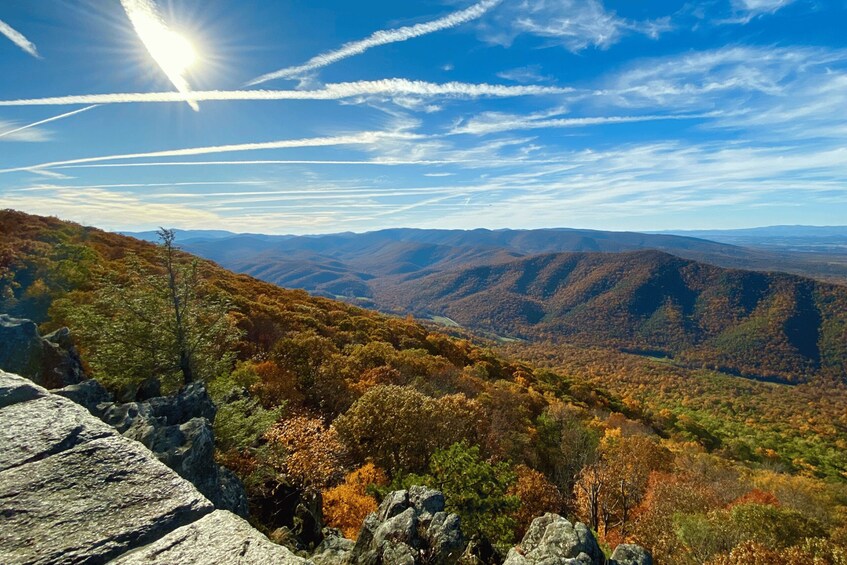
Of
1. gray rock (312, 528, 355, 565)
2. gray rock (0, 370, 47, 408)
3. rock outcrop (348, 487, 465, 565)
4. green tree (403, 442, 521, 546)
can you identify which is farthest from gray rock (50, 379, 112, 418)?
green tree (403, 442, 521, 546)

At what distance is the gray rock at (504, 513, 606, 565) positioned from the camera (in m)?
13.2

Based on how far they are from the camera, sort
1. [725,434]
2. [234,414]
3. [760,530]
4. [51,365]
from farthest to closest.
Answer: [725,434] → [760,530] → [234,414] → [51,365]

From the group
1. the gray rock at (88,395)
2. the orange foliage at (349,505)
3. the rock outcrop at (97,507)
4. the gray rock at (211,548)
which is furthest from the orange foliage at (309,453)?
the gray rock at (211,548)

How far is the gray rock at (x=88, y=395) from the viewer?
13.8 metres

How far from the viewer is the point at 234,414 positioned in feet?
67.5

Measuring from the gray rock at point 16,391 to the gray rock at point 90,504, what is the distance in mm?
2494

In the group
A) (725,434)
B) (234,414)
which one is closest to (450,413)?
(234,414)

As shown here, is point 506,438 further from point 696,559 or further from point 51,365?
point 51,365

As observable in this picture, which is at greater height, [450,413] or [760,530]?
[450,413]

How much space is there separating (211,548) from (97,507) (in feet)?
6.86

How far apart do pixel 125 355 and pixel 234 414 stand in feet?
27.6

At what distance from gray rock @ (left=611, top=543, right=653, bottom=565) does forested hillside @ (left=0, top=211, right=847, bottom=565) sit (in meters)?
5.66

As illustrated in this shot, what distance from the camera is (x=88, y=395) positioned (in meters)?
14.7

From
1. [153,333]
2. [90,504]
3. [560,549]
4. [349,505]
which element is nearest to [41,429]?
[90,504]
